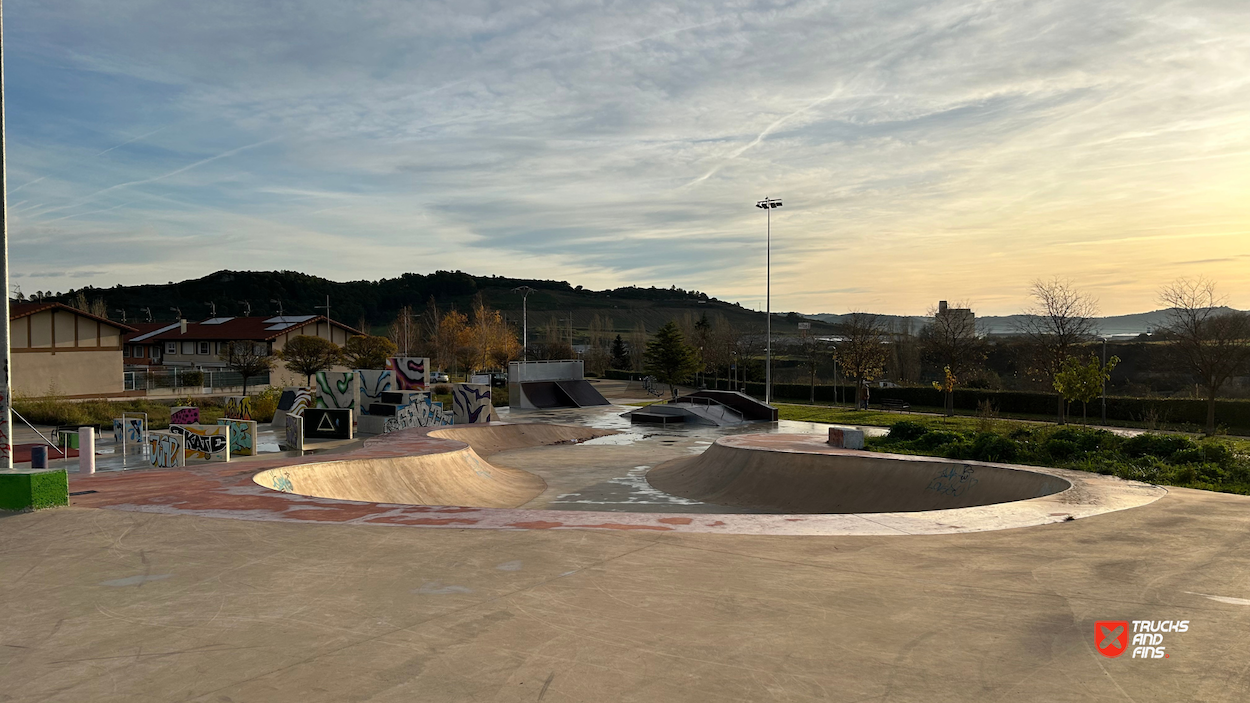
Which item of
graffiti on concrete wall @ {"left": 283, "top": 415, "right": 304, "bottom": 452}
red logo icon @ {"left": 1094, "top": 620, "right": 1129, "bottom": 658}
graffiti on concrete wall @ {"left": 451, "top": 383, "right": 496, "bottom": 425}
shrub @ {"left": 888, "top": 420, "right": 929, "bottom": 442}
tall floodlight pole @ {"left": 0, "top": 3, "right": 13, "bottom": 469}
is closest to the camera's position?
red logo icon @ {"left": 1094, "top": 620, "right": 1129, "bottom": 658}

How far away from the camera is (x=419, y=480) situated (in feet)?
55.8

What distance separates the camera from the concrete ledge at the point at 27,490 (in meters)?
10.2

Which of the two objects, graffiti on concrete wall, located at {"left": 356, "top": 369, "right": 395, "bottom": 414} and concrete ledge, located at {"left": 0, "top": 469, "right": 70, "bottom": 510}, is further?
graffiti on concrete wall, located at {"left": 356, "top": 369, "right": 395, "bottom": 414}

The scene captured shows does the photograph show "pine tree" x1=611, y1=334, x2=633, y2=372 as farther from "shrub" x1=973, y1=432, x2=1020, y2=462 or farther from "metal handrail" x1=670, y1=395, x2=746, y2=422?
"shrub" x1=973, y1=432, x2=1020, y2=462

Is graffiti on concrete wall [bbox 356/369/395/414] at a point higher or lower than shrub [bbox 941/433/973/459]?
higher

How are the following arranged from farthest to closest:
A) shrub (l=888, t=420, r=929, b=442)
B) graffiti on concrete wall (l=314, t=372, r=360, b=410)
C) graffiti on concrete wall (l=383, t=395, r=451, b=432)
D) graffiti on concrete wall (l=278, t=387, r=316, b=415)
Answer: graffiti on concrete wall (l=278, t=387, r=316, b=415) < graffiti on concrete wall (l=314, t=372, r=360, b=410) < graffiti on concrete wall (l=383, t=395, r=451, b=432) < shrub (l=888, t=420, r=929, b=442)

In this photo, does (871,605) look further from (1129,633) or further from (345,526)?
(345,526)

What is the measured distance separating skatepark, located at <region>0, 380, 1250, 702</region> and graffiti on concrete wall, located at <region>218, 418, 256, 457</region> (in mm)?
8105

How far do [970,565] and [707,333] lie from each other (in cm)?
6819

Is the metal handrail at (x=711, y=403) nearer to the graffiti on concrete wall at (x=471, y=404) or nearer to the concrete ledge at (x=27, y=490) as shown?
the graffiti on concrete wall at (x=471, y=404)

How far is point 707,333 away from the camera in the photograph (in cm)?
7556

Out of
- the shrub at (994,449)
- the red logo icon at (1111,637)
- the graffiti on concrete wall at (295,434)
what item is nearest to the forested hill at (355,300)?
the graffiti on concrete wall at (295,434)

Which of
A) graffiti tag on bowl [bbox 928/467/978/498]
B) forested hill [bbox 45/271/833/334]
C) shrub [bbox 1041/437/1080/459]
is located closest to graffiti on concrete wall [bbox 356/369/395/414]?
graffiti tag on bowl [bbox 928/467/978/498]

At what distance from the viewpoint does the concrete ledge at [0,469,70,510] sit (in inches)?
402
